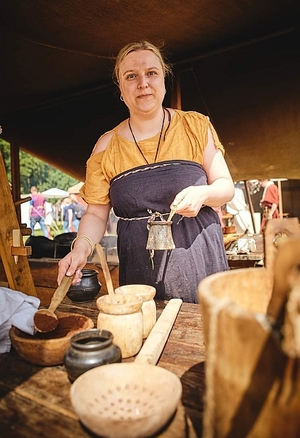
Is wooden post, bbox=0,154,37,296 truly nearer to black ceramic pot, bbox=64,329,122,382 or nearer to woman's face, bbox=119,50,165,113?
woman's face, bbox=119,50,165,113

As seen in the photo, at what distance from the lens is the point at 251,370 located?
56 cm

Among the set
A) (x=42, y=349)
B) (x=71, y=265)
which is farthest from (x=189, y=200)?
(x=42, y=349)

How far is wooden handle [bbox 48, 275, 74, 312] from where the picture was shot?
1.45m

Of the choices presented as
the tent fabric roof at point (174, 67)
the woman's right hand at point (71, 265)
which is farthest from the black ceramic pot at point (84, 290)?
the tent fabric roof at point (174, 67)

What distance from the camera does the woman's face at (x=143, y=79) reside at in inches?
77.0

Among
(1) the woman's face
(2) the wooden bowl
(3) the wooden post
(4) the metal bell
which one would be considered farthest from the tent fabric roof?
(2) the wooden bowl

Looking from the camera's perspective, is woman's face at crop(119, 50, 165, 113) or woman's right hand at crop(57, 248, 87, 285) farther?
woman's face at crop(119, 50, 165, 113)

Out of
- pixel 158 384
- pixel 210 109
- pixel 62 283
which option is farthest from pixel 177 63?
pixel 158 384

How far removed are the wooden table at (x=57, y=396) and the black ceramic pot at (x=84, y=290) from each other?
0.61 m

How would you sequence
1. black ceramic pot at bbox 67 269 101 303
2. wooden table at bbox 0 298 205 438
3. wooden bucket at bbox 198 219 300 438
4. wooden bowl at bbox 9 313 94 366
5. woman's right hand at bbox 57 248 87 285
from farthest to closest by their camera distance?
black ceramic pot at bbox 67 269 101 303 → woman's right hand at bbox 57 248 87 285 → wooden bowl at bbox 9 313 94 366 → wooden table at bbox 0 298 205 438 → wooden bucket at bbox 198 219 300 438

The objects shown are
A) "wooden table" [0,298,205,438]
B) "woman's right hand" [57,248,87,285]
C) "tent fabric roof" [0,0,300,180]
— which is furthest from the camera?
"tent fabric roof" [0,0,300,180]

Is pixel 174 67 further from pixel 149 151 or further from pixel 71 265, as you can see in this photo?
pixel 71 265

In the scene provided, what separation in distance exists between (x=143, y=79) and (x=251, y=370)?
1.71 meters

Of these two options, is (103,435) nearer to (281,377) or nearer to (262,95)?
(281,377)
